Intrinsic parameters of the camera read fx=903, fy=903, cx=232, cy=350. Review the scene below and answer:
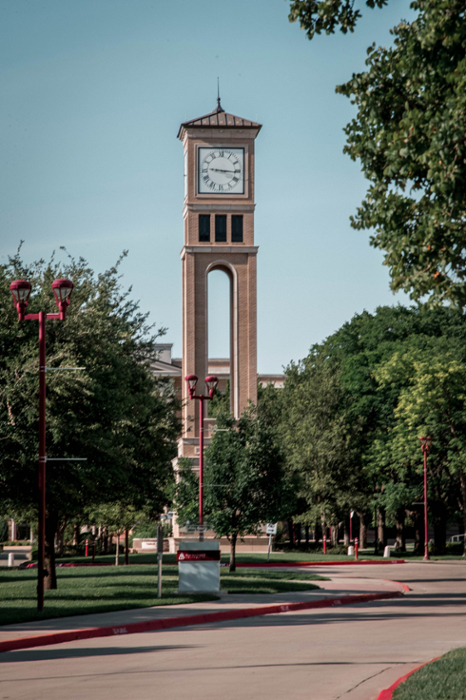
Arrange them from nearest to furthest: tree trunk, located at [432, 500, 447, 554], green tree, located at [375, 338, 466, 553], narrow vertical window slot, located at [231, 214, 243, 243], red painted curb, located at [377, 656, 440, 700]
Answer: red painted curb, located at [377, 656, 440, 700], green tree, located at [375, 338, 466, 553], tree trunk, located at [432, 500, 447, 554], narrow vertical window slot, located at [231, 214, 243, 243]

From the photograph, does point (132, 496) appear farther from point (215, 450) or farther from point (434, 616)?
point (434, 616)

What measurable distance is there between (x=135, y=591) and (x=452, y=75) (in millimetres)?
16555

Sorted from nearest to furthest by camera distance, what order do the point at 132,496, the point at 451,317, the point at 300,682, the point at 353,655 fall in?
the point at 300,682 < the point at 353,655 < the point at 132,496 < the point at 451,317

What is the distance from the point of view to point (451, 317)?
5644 centimetres

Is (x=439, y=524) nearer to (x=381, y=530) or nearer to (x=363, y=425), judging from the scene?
(x=381, y=530)

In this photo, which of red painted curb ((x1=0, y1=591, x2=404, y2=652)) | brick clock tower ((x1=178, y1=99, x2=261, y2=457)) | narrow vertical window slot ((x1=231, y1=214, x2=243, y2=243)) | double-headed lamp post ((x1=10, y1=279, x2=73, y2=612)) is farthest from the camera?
narrow vertical window slot ((x1=231, y1=214, x2=243, y2=243))

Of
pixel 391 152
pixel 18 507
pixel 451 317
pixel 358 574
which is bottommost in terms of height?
pixel 358 574

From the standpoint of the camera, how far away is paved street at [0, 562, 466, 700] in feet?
32.6

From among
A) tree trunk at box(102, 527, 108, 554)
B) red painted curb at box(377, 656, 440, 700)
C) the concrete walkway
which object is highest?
red painted curb at box(377, 656, 440, 700)

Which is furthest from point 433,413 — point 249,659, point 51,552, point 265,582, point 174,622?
point 249,659

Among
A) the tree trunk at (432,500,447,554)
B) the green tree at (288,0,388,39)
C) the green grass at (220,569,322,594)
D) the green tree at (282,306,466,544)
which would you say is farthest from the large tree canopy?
the tree trunk at (432,500,447,554)

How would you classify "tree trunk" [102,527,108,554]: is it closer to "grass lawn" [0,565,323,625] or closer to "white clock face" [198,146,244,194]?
"grass lawn" [0,565,323,625]

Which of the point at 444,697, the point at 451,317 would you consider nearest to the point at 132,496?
the point at 444,697

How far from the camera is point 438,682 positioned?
9406 millimetres
